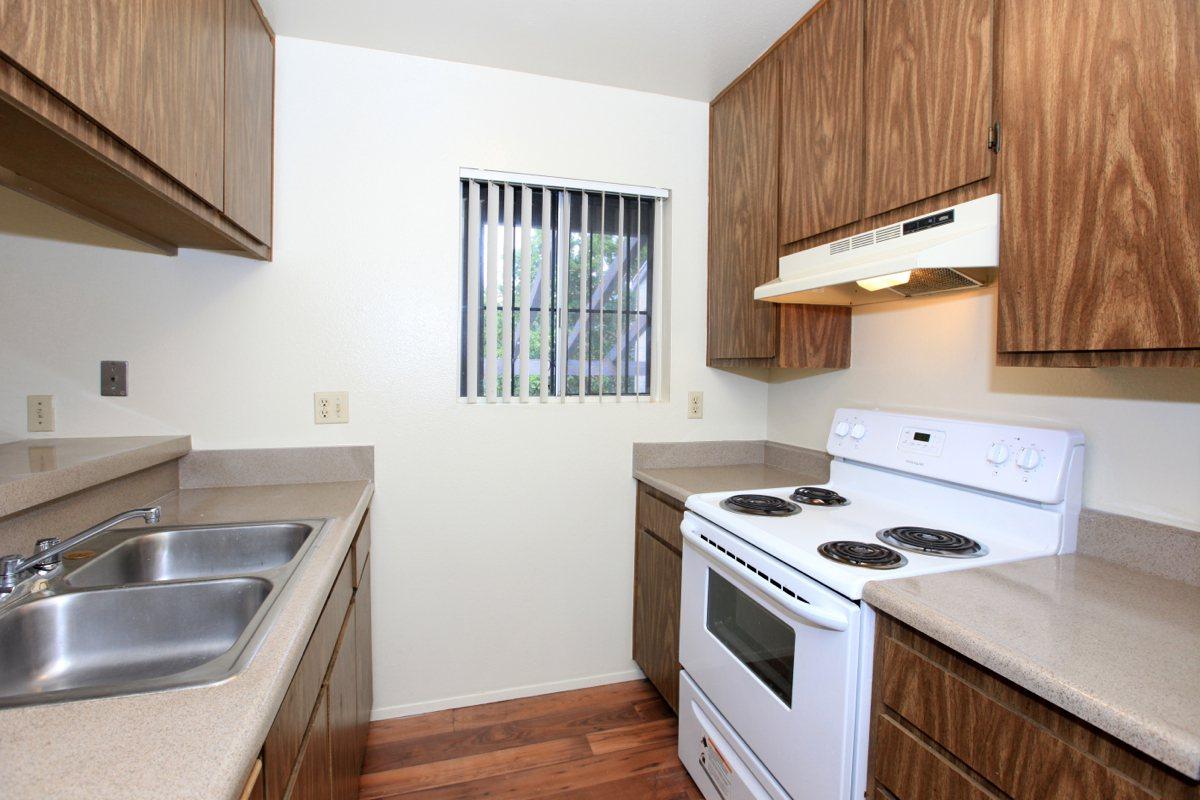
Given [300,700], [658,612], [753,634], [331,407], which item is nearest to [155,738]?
[300,700]

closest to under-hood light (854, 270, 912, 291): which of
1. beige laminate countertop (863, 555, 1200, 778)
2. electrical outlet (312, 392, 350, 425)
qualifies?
beige laminate countertop (863, 555, 1200, 778)

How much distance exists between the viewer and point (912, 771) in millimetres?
985

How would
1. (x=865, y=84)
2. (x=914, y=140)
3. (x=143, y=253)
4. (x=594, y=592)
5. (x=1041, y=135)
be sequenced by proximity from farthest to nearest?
1. (x=594, y=592)
2. (x=143, y=253)
3. (x=865, y=84)
4. (x=914, y=140)
5. (x=1041, y=135)

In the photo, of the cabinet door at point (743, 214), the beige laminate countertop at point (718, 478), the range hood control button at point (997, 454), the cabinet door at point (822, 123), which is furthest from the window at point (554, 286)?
the range hood control button at point (997, 454)

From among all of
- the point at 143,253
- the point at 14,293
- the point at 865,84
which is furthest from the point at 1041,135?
the point at 14,293

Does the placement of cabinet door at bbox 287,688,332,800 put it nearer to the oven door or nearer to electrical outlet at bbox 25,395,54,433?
the oven door

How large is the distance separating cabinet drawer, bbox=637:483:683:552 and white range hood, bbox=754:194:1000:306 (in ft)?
2.64

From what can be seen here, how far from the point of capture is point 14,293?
1.62 meters

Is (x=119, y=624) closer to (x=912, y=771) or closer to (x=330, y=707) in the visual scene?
(x=330, y=707)

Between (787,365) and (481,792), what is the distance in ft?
5.53

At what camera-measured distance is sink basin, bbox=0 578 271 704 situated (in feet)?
3.00

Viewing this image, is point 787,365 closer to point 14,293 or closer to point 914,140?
point 914,140

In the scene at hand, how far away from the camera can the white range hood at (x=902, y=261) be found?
3.88 feet

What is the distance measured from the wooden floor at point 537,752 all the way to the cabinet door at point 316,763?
700 mm
